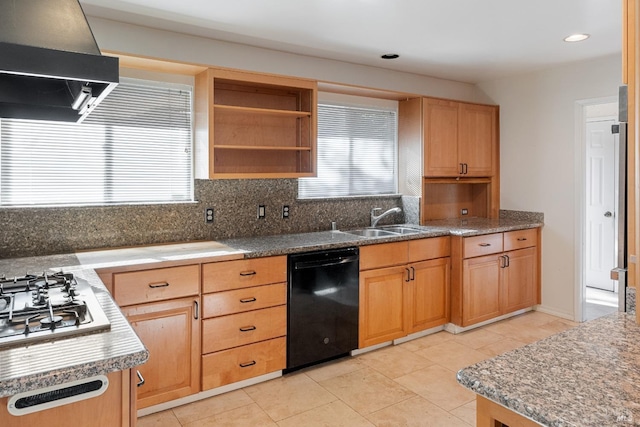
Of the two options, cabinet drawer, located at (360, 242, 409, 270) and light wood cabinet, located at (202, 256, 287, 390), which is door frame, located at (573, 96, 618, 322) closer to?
cabinet drawer, located at (360, 242, 409, 270)

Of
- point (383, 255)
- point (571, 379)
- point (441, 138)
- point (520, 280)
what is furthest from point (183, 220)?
point (520, 280)

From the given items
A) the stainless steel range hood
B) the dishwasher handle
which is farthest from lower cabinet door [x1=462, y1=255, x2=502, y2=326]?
the stainless steel range hood

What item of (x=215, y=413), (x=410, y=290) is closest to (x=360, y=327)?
(x=410, y=290)

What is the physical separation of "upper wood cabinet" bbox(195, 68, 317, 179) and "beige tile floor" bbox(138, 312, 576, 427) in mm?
1467

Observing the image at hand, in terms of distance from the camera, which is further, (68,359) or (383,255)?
(383,255)

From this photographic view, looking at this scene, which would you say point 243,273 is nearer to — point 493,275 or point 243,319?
point 243,319

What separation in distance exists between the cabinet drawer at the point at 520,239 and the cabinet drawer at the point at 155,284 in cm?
294

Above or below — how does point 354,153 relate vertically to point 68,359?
above

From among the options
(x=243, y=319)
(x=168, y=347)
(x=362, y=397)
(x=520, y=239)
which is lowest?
(x=362, y=397)

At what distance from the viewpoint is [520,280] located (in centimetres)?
436

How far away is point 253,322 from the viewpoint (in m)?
2.87

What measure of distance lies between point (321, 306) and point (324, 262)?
12.4 inches

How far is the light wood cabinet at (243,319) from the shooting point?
8.91 ft

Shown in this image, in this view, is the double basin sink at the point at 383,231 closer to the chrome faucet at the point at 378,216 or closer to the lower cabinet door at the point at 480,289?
the chrome faucet at the point at 378,216
